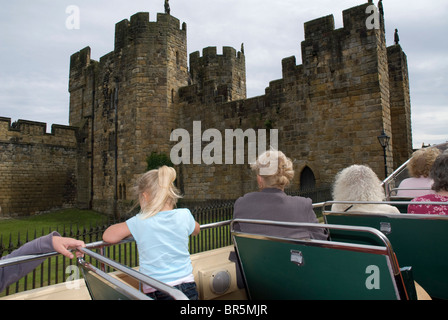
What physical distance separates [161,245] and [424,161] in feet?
13.9

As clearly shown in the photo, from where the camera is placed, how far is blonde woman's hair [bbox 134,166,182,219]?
252 centimetres

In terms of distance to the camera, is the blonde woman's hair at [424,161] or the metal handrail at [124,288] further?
the blonde woman's hair at [424,161]

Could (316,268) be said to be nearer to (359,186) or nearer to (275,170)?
(275,170)

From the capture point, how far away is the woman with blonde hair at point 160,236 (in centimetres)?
243

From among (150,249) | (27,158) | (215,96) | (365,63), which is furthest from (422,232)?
(27,158)

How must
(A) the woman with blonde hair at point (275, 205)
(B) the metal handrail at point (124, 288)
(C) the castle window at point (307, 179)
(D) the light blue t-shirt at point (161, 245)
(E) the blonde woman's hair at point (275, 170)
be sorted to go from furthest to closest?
(C) the castle window at point (307, 179) < (E) the blonde woman's hair at point (275, 170) < (A) the woman with blonde hair at point (275, 205) < (D) the light blue t-shirt at point (161, 245) < (B) the metal handrail at point (124, 288)

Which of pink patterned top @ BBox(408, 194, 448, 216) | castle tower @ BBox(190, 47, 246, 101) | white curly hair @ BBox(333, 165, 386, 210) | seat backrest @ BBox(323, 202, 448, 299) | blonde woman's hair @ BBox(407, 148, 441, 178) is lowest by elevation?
seat backrest @ BBox(323, 202, 448, 299)

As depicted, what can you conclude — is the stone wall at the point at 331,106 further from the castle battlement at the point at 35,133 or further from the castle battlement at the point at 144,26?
the castle battlement at the point at 35,133

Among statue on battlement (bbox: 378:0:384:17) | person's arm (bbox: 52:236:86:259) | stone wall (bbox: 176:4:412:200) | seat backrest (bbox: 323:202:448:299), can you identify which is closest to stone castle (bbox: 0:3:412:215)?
stone wall (bbox: 176:4:412:200)

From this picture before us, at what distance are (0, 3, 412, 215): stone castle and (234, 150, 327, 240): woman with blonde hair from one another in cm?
906

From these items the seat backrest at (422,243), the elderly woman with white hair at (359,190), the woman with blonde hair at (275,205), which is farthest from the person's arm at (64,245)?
the elderly woman with white hair at (359,190)

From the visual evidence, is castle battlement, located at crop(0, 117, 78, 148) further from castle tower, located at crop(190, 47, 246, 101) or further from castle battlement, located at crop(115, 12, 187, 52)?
castle tower, located at crop(190, 47, 246, 101)

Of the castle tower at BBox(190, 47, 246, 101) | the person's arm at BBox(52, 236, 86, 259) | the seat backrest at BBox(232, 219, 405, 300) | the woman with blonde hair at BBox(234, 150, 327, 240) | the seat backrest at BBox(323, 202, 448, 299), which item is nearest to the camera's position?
the seat backrest at BBox(232, 219, 405, 300)

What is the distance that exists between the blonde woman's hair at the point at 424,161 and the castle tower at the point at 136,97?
42.5ft
